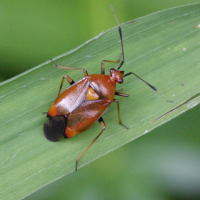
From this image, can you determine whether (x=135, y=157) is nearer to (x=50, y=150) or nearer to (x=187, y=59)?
(x=50, y=150)

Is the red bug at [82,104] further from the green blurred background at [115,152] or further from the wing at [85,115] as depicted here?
the green blurred background at [115,152]

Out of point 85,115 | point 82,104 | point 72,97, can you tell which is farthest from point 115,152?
point 72,97

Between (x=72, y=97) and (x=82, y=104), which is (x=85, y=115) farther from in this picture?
(x=72, y=97)

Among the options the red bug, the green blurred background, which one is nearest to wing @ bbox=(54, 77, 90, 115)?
the red bug

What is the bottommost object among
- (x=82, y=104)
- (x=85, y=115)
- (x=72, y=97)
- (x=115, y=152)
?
(x=115, y=152)

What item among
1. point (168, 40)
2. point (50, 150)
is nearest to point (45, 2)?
point (168, 40)

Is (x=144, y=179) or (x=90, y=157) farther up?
(x=90, y=157)
